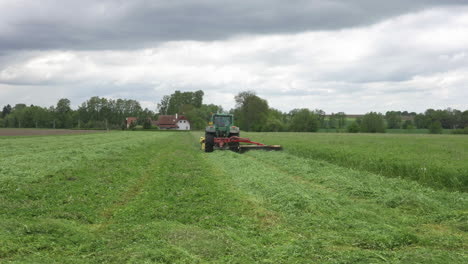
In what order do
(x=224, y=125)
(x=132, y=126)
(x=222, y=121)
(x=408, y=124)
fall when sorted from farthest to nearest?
1. (x=132, y=126)
2. (x=408, y=124)
3. (x=222, y=121)
4. (x=224, y=125)

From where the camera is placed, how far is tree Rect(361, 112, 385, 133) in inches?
3482

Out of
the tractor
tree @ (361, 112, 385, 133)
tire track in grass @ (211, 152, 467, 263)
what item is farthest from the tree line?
tire track in grass @ (211, 152, 467, 263)

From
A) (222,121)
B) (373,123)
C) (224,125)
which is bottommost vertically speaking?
(224,125)

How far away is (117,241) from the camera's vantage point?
19.9 ft

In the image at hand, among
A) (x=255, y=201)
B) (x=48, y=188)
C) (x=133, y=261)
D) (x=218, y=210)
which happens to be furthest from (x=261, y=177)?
(x=133, y=261)

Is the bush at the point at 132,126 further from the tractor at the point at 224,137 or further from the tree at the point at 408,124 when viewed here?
the tractor at the point at 224,137

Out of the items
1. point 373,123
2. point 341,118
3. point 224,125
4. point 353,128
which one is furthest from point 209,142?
point 341,118

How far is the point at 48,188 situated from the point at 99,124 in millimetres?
109407

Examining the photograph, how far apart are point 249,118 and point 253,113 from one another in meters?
1.93

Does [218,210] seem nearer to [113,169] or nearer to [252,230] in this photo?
[252,230]

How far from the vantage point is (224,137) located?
24984 millimetres

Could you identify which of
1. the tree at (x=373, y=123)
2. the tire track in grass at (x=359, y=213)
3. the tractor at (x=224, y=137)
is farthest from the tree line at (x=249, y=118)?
the tire track in grass at (x=359, y=213)

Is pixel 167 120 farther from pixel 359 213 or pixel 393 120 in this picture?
pixel 359 213

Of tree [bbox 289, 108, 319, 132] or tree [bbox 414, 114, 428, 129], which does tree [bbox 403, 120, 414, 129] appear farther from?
tree [bbox 289, 108, 319, 132]
